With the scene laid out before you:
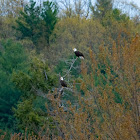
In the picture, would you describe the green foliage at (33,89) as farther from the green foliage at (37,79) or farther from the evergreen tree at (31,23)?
the evergreen tree at (31,23)

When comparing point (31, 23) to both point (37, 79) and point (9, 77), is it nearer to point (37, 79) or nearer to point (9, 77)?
point (9, 77)

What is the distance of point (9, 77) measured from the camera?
22.4 m

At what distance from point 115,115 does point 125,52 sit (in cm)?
110

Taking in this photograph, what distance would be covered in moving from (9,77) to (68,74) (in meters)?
7.72

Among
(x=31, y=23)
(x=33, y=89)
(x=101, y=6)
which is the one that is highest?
(x=101, y=6)

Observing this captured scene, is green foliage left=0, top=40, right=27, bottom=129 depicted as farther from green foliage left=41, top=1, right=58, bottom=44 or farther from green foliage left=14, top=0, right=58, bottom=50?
green foliage left=41, top=1, right=58, bottom=44

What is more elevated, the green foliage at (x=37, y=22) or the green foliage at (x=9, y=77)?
the green foliage at (x=37, y=22)

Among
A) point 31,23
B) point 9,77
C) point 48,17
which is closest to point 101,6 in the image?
point 48,17

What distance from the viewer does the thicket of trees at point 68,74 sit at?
6223 millimetres

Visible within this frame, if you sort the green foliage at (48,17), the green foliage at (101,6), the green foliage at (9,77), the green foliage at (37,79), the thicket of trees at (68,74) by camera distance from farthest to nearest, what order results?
the green foliage at (101,6)
the green foliage at (48,17)
the green foliage at (9,77)
the green foliage at (37,79)
the thicket of trees at (68,74)

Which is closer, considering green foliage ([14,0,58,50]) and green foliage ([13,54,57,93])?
green foliage ([13,54,57,93])

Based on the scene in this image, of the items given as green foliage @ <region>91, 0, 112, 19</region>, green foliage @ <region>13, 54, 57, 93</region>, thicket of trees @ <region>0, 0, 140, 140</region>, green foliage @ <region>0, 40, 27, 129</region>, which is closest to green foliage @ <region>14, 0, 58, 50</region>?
thicket of trees @ <region>0, 0, 140, 140</region>

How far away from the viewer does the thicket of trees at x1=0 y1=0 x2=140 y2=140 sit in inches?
245

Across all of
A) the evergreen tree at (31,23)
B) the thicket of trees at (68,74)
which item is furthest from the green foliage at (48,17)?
the evergreen tree at (31,23)
